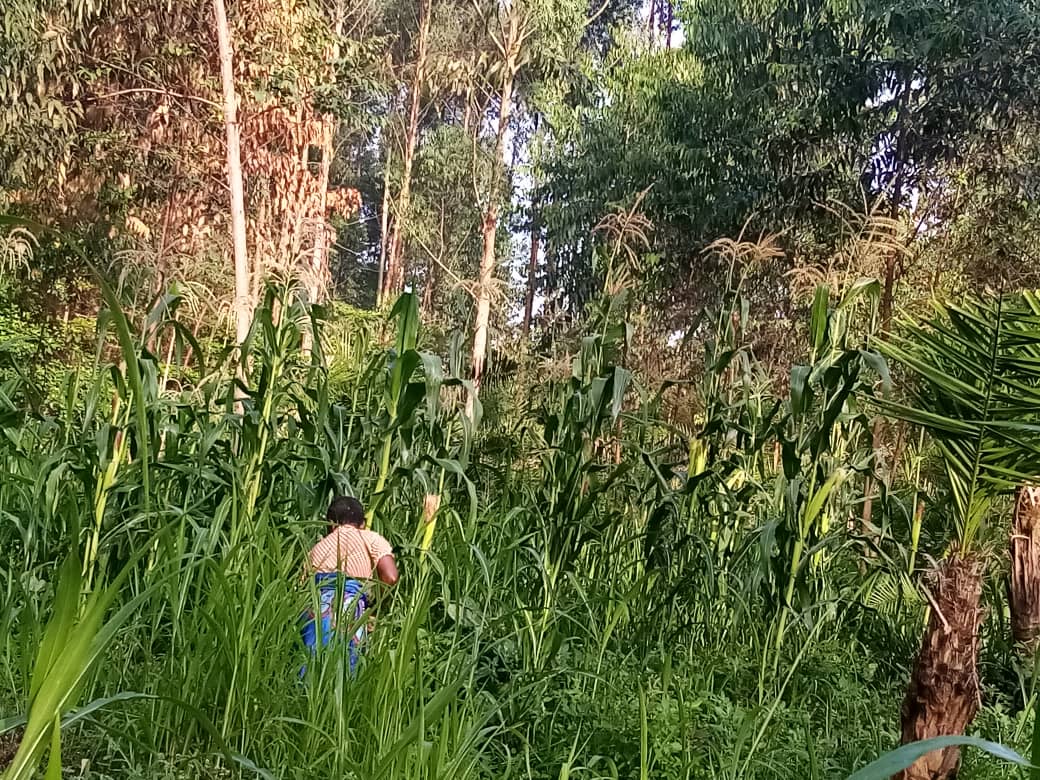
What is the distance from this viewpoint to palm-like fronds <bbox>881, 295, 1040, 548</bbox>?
203 cm

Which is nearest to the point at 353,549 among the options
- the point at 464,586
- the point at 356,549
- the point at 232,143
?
the point at 356,549

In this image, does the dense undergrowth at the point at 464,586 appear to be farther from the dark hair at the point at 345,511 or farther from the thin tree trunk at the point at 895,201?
→ the thin tree trunk at the point at 895,201

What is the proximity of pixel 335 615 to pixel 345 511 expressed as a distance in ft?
3.01

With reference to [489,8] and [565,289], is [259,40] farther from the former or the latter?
[489,8]

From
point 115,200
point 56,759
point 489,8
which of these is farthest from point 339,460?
point 489,8

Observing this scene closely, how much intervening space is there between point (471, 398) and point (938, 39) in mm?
6271

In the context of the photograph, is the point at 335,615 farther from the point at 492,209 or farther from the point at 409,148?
the point at 409,148

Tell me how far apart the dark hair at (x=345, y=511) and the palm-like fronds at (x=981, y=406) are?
169 centimetres

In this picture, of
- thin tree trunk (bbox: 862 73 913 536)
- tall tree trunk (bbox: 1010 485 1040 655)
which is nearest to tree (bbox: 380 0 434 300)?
thin tree trunk (bbox: 862 73 913 536)

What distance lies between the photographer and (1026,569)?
13.3 ft

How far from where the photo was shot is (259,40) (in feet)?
30.3

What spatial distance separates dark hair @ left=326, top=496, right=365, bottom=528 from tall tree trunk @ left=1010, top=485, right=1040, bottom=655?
121 inches

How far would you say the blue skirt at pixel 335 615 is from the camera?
1.85 metres

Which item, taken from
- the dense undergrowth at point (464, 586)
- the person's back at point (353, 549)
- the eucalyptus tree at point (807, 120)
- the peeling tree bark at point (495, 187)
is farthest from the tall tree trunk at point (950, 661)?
the peeling tree bark at point (495, 187)
